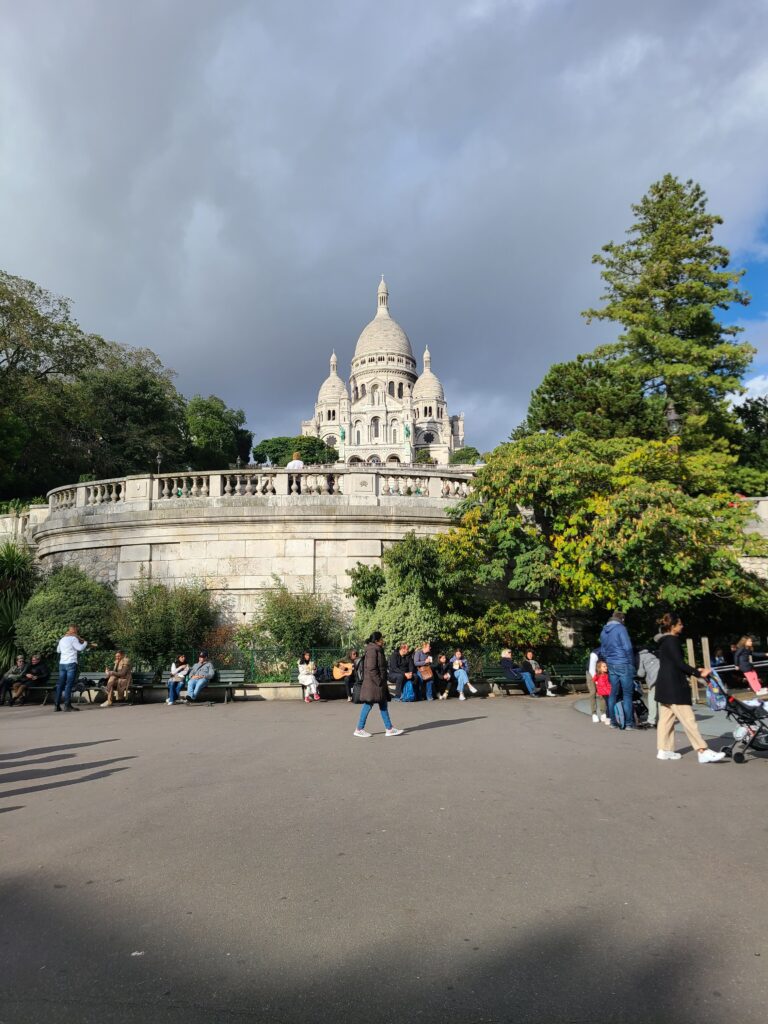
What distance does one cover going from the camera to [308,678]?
45.5 ft

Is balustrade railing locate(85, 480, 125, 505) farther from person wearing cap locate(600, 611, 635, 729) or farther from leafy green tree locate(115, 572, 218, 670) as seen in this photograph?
person wearing cap locate(600, 611, 635, 729)

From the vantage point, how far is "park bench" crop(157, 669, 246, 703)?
46.0ft

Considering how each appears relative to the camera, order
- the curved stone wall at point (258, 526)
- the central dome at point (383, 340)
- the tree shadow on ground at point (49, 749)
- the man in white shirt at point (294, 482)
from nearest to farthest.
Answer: the tree shadow on ground at point (49, 749) → the curved stone wall at point (258, 526) → the man in white shirt at point (294, 482) → the central dome at point (383, 340)

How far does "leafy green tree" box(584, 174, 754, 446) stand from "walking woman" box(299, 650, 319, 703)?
48.5 ft

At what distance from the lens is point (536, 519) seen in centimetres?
1675

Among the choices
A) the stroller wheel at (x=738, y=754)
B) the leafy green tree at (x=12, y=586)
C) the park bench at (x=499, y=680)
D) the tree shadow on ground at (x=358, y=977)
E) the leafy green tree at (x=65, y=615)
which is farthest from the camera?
the leafy green tree at (x=12, y=586)

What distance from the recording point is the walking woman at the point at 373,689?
9.54 meters

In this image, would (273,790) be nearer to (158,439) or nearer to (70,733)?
(70,733)

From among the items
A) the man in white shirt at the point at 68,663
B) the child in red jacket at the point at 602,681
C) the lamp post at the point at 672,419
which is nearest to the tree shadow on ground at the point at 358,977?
the child in red jacket at the point at 602,681

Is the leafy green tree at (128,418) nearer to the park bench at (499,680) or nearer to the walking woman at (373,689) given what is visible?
the park bench at (499,680)

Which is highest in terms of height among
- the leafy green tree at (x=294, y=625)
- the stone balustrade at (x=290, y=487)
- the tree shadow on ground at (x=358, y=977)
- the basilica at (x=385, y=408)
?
the basilica at (x=385, y=408)

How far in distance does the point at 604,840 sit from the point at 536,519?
39.8 ft

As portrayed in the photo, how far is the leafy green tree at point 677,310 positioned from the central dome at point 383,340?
386 ft

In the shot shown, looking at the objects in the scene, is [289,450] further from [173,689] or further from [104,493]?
[173,689]
